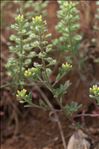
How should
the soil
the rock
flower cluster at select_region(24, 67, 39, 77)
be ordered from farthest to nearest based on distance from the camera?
the soil, the rock, flower cluster at select_region(24, 67, 39, 77)

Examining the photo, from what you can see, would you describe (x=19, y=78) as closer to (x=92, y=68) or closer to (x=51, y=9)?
(x=92, y=68)

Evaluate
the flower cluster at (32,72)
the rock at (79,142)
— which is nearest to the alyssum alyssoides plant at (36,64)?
the flower cluster at (32,72)

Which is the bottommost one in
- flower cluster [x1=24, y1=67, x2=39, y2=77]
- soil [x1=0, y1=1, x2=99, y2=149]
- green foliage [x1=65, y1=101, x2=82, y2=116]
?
soil [x1=0, y1=1, x2=99, y2=149]

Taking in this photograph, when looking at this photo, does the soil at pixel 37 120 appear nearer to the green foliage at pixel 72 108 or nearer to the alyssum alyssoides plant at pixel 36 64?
the alyssum alyssoides plant at pixel 36 64

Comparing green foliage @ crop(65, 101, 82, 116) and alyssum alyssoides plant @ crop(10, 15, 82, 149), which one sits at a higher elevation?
alyssum alyssoides plant @ crop(10, 15, 82, 149)

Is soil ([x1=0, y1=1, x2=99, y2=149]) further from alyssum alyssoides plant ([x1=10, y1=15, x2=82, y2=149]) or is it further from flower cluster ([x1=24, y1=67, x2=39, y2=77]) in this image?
flower cluster ([x1=24, y1=67, x2=39, y2=77])

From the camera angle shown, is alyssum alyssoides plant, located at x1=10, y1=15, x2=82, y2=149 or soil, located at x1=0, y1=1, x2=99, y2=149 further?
soil, located at x1=0, y1=1, x2=99, y2=149

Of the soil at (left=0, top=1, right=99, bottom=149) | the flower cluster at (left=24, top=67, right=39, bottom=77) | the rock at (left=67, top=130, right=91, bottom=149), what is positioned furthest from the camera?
the soil at (left=0, top=1, right=99, bottom=149)

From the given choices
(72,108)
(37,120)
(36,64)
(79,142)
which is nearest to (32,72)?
(36,64)

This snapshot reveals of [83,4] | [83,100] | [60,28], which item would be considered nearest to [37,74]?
[60,28]

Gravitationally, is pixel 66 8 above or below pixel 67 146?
above

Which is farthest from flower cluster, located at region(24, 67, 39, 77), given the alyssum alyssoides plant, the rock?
the rock
